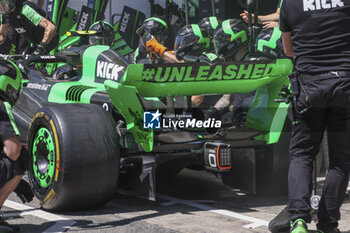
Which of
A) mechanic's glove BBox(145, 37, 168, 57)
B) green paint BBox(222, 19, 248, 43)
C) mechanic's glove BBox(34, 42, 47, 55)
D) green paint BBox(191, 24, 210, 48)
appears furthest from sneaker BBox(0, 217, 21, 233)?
mechanic's glove BBox(34, 42, 47, 55)

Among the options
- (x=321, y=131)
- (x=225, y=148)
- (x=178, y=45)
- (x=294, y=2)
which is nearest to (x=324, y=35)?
(x=294, y=2)

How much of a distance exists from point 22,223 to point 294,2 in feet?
7.71

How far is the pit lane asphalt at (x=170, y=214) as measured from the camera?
192 inches

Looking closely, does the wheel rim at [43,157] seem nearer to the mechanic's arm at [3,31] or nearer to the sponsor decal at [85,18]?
the mechanic's arm at [3,31]

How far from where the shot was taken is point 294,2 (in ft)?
14.5

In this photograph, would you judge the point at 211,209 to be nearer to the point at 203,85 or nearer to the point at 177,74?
the point at 203,85

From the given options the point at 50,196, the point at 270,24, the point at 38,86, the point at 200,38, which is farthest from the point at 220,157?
the point at 270,24

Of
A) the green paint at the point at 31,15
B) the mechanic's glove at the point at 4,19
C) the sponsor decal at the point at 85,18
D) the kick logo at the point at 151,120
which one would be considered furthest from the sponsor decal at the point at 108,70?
the sponsor decal at the point at 85,18

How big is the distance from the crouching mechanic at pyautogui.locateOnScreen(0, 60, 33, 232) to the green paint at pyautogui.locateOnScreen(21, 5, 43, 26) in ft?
17.9

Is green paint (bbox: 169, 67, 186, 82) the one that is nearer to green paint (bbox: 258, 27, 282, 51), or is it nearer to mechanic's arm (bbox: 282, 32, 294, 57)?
mechanic's arm (bbox: 282, 32, 294, 57)

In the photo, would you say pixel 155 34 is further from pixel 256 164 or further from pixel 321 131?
pixel 321 131

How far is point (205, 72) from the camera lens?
214 inches

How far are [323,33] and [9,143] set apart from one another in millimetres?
2058

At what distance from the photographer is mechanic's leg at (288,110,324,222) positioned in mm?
4301
